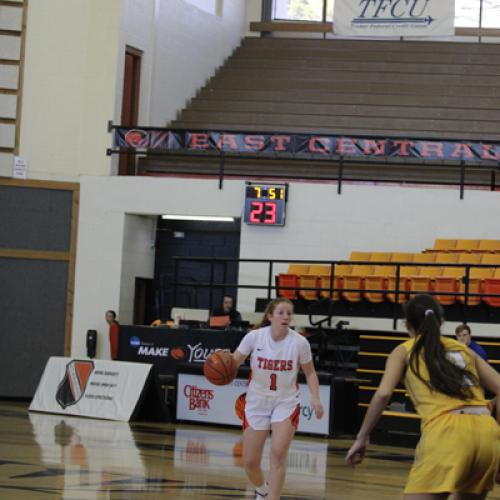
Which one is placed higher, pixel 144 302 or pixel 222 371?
pixel 144 302

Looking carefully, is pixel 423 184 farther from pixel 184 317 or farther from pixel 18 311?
pixel 18 311

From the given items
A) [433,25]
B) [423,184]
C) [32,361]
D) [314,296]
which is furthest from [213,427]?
[433,25]

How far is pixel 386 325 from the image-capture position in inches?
752

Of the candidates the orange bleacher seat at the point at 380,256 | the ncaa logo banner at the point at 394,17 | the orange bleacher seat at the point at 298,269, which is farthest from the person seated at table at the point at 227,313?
the ncaa logo banner at the point at 394,17

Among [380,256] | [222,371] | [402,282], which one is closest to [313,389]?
[222,371]

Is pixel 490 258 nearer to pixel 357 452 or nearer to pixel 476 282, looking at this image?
pixel 476 282

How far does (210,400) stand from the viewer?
17.8 m

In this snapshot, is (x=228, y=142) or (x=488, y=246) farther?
(x=228, y=142)

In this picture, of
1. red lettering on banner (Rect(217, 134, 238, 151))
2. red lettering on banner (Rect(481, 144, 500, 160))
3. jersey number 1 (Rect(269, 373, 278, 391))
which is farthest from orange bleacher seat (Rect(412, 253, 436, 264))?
jersey number 1 (Rect(269, 373, 278, 391))

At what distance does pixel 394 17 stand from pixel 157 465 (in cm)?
1424

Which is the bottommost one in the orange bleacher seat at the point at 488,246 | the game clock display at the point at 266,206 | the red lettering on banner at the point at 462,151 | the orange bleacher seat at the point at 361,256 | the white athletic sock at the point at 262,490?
the white athletic sock at the point at 262,490

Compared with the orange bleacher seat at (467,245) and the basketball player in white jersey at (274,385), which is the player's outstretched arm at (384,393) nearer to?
the basketball player in white jersey at (274,385)

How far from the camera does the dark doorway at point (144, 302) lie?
23953 millimetres

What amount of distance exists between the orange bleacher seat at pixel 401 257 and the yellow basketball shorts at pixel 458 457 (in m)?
14.3
